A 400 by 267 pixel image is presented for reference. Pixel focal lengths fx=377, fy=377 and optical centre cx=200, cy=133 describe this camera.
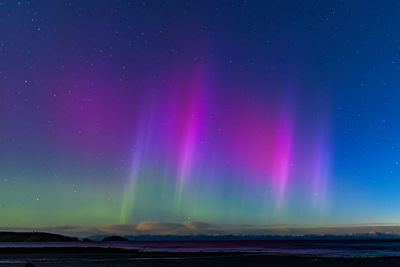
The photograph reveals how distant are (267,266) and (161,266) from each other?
11928 mm

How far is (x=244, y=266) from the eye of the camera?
42531 mm

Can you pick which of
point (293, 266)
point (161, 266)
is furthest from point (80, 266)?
point (293, 266)

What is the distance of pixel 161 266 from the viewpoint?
42188 millimetres

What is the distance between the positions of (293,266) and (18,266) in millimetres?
29220

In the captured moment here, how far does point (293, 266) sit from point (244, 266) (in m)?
5.42

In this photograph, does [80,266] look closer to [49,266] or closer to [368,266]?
[49,266]

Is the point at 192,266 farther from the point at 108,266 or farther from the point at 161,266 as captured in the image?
the point at 108,266

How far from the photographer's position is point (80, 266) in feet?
135

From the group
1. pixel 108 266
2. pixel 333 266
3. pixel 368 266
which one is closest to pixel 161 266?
pixel 108 266

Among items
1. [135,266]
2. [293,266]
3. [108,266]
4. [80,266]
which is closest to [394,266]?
[293,266]

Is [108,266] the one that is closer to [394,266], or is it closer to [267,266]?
[267,266]

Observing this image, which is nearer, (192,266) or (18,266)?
(18,266)

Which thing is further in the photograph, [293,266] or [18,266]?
[293,266]

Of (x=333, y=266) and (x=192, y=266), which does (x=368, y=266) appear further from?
(x=192, y=266)
